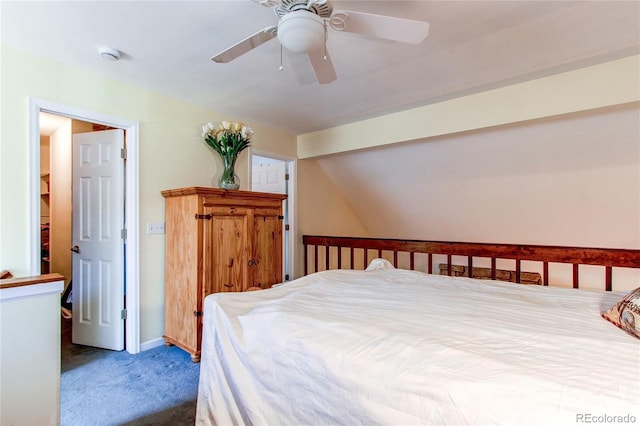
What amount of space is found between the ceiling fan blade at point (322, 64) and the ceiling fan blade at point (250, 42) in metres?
0.21

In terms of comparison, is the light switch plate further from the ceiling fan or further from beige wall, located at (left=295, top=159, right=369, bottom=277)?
the ceiling fan

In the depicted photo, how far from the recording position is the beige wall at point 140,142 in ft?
6.97

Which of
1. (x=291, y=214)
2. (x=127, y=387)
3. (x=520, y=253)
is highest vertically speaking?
(x=291, y=214)

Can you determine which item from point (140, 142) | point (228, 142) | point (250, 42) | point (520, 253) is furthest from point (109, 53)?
point (520, 253)

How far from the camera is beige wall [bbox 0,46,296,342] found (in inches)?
83.6

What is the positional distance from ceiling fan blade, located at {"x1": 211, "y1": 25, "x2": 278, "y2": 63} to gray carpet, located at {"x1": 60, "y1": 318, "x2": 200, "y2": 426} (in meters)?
2.08

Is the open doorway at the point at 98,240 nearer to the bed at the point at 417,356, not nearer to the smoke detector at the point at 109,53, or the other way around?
the smoke detector at the point at 109,53

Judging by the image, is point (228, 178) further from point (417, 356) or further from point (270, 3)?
point (417, 356)

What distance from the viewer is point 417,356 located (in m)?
0.92

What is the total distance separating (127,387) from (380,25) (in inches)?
109

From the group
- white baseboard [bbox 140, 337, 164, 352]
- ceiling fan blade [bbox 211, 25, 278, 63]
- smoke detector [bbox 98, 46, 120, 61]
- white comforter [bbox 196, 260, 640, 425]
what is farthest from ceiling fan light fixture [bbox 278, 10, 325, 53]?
white baseboard [bbox 140, 337, 164, 352]

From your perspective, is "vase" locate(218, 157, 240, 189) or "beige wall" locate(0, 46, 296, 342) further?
"vase" locate(218, 157, 240, 189)

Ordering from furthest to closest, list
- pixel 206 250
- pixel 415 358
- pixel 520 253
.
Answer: pixel 206 250 < pixel 520 253 < pixel 415 358

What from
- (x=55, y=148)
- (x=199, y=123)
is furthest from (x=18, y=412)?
(x=55, y=148)
